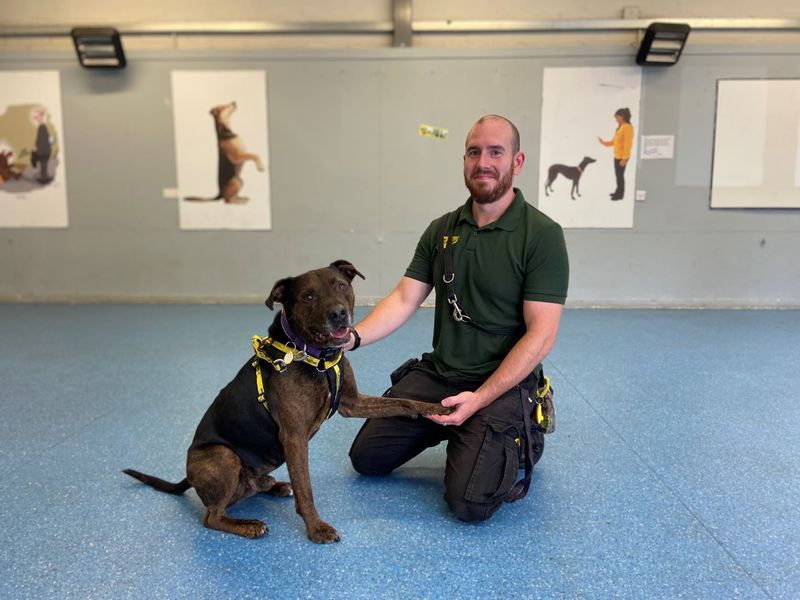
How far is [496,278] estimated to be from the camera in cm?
217

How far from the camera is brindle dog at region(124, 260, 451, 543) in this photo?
1.81 m

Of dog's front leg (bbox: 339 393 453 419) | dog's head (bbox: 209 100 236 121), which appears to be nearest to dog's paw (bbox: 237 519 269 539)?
dog's front leg (bbox: 339 393 453 419)

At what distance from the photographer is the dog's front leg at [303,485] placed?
1.80 metres

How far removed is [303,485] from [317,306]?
606mm

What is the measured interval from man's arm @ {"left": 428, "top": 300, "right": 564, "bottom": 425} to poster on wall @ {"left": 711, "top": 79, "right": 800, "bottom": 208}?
16.9ft

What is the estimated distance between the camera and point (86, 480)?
2.27m

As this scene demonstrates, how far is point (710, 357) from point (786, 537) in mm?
2567

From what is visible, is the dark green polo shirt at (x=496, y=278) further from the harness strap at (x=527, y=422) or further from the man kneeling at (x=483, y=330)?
the harness strap at (x=527, y=422)

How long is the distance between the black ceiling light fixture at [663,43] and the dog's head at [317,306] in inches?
213

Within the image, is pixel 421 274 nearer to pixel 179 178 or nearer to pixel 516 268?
pixel 516 268

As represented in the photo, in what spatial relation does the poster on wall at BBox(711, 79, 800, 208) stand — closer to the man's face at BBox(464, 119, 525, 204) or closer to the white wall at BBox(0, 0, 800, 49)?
the white wall at BBox(0, 0, 800, 49)

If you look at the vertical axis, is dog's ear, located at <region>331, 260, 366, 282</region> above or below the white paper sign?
below

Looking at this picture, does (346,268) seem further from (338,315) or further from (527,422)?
(527,422)

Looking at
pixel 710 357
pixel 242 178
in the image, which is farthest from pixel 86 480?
pixel 242 178
